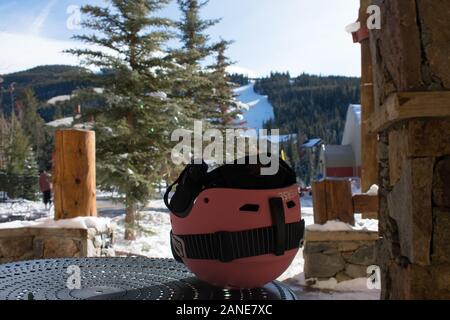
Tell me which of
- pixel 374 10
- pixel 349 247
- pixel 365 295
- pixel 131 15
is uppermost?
pixel 131 15

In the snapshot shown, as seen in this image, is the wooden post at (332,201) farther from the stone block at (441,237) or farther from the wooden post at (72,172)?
the stone block at (441,237)

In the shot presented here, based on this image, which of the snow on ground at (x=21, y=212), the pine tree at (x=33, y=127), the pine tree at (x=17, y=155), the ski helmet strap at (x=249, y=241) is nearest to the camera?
the ski helmet strap at (x=249, y=241)

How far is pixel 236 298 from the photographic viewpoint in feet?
3.84

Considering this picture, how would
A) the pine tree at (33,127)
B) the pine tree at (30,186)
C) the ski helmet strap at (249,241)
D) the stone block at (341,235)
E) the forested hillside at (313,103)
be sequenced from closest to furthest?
the ski helmet strap at (249,241)
the stone block at (341,235)
the pine tree at (30,186)
the pine tree at (33,127)
the forested hillside at (313,103)

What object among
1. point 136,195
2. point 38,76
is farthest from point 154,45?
point 38,76

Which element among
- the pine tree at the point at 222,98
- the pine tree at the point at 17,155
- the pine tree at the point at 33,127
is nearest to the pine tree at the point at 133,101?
the pine tree at the point at 222,98

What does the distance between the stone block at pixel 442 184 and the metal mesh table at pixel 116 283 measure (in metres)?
0.80

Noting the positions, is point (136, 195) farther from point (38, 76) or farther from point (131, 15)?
point (38, 76)

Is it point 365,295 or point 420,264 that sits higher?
point 420,264

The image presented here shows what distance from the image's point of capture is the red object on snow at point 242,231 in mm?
1127

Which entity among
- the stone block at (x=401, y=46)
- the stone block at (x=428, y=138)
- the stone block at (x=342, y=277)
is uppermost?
the stone block at (x=401, y=46)
